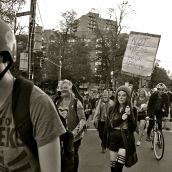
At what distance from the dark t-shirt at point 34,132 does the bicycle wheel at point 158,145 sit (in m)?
7.97

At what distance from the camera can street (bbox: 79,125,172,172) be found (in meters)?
8.53

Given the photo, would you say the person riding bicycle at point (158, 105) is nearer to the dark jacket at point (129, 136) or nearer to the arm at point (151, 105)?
the arm at point (151, 105)

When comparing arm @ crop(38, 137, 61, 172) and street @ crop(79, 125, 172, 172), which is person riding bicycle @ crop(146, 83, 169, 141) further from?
arm @ crop(38, 137, 61, 172)

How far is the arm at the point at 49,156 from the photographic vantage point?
188 centimetres

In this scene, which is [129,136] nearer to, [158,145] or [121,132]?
[121,132]

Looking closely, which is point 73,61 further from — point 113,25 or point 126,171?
point 126,171

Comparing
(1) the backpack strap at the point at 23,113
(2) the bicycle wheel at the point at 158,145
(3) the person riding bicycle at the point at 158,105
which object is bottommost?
(2) the bicycle wheel at the point at 158,145

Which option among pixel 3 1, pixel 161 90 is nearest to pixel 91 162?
pixel 161 90

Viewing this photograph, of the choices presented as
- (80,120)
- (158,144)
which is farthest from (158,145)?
(80,120)

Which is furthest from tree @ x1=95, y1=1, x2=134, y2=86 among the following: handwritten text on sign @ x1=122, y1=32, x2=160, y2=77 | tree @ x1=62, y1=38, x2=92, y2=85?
handwritten text on sign @ x1=122, y1=32, x2=160, y2=77

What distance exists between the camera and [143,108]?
1180 cm

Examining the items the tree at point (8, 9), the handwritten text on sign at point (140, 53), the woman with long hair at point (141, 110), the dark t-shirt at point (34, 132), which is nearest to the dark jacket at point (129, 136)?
the dark t-shirt at point (34, 132)

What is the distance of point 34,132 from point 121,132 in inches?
179

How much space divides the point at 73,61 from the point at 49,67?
4.61 m
